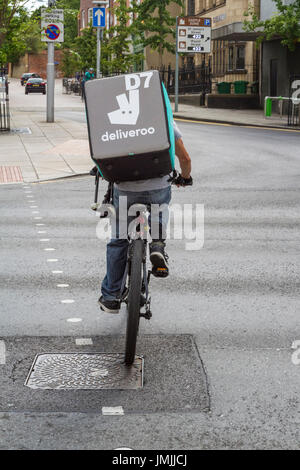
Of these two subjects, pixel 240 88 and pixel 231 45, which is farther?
pixel 231 45

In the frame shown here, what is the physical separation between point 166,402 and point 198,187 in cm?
985

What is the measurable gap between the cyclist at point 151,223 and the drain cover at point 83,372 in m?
0.57

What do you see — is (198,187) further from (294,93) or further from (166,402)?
(294,93)

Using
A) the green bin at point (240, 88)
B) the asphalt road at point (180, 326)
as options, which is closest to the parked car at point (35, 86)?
the green bin at point (240, 88)

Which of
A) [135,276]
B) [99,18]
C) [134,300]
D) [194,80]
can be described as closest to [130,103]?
[135,276]

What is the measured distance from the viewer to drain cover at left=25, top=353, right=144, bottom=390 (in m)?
4.82

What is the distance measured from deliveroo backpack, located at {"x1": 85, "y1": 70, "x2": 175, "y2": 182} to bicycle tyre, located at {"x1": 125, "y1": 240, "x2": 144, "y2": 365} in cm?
53

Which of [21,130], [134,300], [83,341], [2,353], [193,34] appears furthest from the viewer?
[193,34]

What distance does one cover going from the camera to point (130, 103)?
505 centimetres

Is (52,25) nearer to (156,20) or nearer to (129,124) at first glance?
(129,124)

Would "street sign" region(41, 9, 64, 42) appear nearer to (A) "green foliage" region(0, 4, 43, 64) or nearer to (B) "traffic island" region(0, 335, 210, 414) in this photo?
(A) "green foliage" region(0, 4, 43, 64)

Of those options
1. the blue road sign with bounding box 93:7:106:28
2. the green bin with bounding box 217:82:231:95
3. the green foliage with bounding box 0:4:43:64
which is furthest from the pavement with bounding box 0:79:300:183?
the green bin with bounding box 217:82:231:95

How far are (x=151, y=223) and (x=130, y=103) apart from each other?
943 mm

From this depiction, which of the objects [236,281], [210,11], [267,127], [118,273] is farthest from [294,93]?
[118,273]
